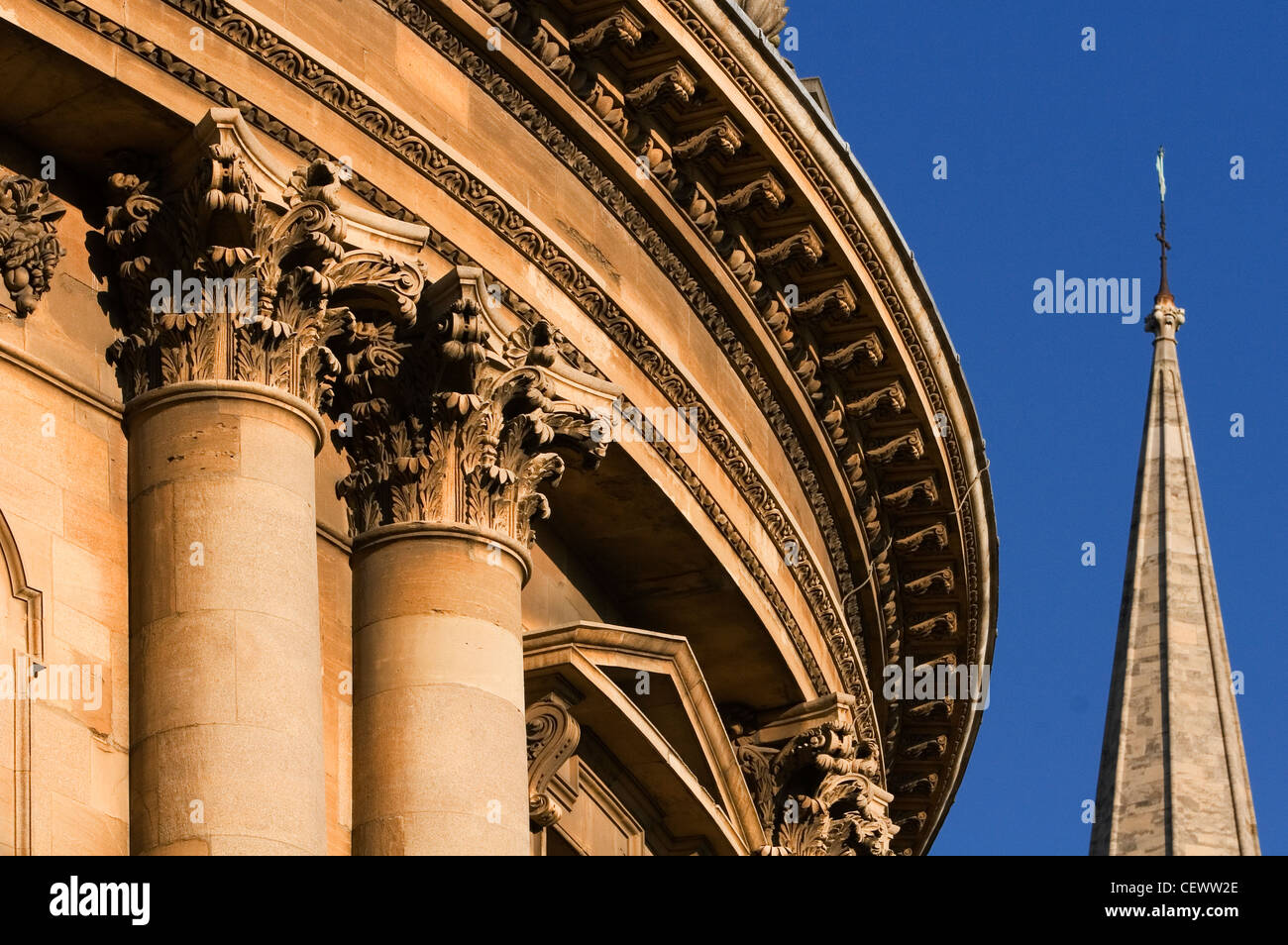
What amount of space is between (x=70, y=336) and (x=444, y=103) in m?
5.35

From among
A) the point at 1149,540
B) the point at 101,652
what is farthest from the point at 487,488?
the point at 1149,540

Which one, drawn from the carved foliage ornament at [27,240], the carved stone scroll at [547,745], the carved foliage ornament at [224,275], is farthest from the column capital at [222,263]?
the carved stone scroll at [547,745]

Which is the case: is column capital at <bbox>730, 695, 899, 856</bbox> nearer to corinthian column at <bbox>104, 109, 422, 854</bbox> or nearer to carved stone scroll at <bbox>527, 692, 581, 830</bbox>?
carved stone scroll at <bbox>527, 692, 581, 830</bbox>

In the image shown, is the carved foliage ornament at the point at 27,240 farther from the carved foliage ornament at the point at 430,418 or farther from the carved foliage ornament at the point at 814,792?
the carved foliage ornament at the point at 814,792

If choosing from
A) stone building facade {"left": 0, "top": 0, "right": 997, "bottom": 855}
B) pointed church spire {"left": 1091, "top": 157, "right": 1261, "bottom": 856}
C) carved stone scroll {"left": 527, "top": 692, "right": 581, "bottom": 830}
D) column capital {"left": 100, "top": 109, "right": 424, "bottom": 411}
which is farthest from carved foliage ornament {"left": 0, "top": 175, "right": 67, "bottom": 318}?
pointed church spire {"left": 1091, "top": 157, "right": 1261, "bottom": 856}

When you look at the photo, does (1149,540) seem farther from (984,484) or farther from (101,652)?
(101,652)

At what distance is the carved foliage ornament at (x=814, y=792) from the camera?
37.2 metres

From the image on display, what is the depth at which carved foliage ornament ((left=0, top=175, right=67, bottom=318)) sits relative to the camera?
84.4 feet

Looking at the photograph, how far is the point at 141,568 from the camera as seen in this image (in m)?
25.0

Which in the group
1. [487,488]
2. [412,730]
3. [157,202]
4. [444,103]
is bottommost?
[412,730]

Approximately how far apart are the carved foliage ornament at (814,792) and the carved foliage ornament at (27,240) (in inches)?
537

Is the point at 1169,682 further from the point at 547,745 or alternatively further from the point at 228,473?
the point at 228,473

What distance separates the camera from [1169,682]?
265ft

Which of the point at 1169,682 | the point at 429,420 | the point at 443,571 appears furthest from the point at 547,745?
the point at 1169,682
